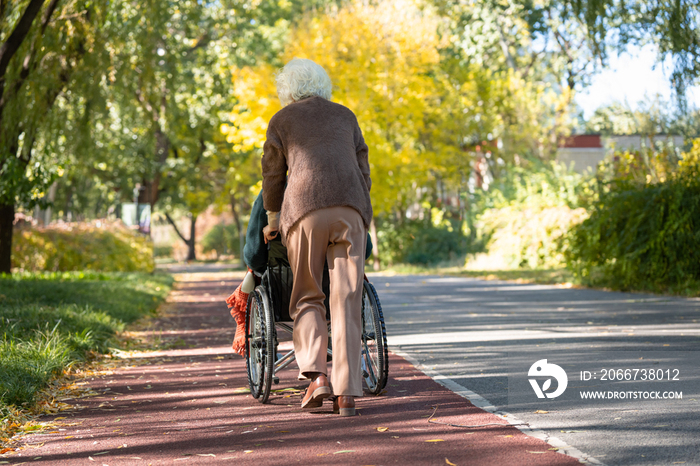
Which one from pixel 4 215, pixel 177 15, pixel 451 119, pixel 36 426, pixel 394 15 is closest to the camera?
pixel 36 426

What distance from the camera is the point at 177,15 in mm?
22938

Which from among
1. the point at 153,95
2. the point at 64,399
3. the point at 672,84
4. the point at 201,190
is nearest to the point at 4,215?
the point at 153,95

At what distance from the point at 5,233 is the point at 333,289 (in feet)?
38.2

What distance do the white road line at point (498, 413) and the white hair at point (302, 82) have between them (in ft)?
6.86

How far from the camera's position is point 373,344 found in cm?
493

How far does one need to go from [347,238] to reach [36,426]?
209 centimetres

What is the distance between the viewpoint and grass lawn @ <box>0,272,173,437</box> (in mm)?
5238

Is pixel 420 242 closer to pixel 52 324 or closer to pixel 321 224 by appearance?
pixel 52 324

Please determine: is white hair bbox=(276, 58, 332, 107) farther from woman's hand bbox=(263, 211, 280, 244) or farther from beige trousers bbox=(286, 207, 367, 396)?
beige trousers bbox=(286, 207, 367, 396)

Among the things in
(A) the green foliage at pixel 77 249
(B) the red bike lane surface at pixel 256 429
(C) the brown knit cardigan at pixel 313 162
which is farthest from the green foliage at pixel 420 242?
(C) the brown knit cardigan at pixel 313 162

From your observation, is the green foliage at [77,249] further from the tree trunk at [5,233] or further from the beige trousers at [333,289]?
the beige trousers at [333,289]

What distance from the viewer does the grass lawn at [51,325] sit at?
524 centimetres

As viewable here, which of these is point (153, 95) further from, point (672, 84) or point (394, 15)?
point (394, 15)

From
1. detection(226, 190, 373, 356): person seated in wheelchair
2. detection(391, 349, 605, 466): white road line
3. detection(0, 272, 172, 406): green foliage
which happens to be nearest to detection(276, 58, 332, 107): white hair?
detection(226, 190, 373, 356): person seated in wheelchair
